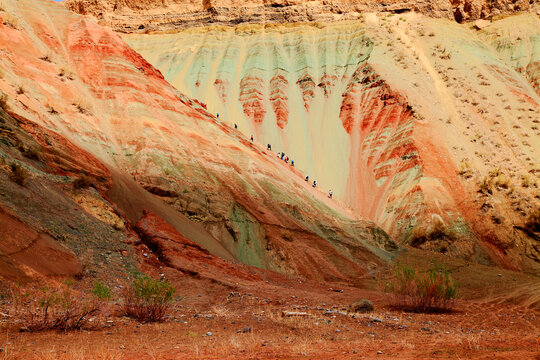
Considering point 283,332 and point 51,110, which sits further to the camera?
point 51,110

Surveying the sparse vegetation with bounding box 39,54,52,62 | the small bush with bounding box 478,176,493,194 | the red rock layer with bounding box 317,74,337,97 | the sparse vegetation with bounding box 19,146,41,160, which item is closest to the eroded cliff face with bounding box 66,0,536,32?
the red rock layer with bounding box 317,74,337,97

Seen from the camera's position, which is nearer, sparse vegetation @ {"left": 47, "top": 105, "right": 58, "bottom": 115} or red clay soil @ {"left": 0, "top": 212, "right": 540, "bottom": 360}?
red clay soil @ {"left": 0, "top": 212, "right": 540, "bottom": 360}

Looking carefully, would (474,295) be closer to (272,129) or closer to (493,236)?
(493,236)

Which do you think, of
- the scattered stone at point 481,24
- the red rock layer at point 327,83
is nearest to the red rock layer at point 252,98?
the red rock layer at point 327,83

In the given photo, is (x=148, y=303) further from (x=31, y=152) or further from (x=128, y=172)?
(x=128, y=172)

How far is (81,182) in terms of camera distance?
15.9 metres

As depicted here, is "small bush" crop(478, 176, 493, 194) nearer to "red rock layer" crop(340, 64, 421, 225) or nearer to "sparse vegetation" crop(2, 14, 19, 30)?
"red rock layer" crop(340, 64, 421, 225)

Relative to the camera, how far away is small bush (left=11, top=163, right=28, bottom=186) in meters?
12.8

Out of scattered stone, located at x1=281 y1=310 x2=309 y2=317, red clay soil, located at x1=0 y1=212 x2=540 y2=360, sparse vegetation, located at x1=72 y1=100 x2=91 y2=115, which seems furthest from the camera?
sparse vegetation, located at x1=72 y1=100 x2=91 y2=115

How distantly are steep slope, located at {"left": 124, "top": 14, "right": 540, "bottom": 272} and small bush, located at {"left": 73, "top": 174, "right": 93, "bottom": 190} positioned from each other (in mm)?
20476

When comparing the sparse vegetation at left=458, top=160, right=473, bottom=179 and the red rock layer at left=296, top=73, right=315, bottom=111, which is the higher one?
the red rock layer at left=296, top=73, right=315, bottom=111

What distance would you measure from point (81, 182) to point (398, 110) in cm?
3154

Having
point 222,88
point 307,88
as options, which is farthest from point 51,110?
point 307,88

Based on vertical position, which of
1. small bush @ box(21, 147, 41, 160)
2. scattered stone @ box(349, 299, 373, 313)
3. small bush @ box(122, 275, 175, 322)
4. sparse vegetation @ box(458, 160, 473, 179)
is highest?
small bush @ box(21, 147, 41, 160)
